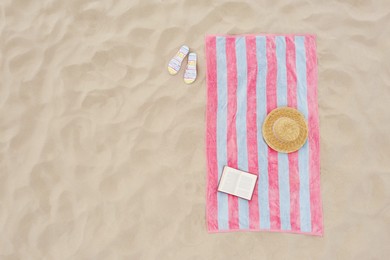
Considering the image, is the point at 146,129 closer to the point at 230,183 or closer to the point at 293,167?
the point at 230,183

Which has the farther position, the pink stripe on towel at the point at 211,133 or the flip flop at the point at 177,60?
the flip flop at the point at 177,60

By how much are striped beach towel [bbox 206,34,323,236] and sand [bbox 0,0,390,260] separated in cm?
7

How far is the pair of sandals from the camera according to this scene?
8.50 feet

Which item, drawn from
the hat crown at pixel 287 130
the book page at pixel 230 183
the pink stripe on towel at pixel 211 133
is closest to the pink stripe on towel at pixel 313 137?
the hat crown at pixel 287 130

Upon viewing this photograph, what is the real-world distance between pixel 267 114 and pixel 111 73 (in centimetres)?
109

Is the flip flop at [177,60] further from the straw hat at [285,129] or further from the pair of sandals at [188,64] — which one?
the straw hat at [285,129]

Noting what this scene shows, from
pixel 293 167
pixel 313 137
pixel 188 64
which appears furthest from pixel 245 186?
pixel 188 64

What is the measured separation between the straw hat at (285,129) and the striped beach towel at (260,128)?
2.3 inches

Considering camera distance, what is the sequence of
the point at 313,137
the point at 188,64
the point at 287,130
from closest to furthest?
the point at 287,130, the point at 313,137, the point at 188,64

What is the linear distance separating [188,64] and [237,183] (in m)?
0.85

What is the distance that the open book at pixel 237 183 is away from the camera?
242cm

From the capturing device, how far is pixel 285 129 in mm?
2387

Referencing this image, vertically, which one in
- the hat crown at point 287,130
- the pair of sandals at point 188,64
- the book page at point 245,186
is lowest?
the book page at point 245,186

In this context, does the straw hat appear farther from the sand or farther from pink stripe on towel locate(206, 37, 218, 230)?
pink stripe on towel locate(206, 37, 218, 230)
